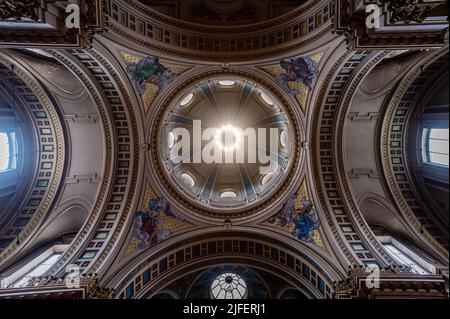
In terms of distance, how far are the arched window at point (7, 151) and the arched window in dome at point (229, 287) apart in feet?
44.6

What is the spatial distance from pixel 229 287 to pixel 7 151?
15.1 meters

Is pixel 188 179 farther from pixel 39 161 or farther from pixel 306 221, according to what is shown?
pixel 39 161

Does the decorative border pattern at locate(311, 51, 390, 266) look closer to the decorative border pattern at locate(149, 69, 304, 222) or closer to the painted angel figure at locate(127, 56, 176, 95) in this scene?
the decorative border pattern at locate(149, 69, 304, 222)

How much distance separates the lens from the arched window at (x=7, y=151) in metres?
13.2

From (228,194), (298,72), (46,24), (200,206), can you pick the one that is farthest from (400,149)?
(46,24)

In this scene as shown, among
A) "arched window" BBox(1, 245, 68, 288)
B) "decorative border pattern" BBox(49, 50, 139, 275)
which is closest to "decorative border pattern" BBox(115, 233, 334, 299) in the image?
"decorative border pattern" BBox(49, 50, 139, 275)

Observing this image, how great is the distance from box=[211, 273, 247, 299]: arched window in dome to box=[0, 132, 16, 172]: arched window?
13.6m

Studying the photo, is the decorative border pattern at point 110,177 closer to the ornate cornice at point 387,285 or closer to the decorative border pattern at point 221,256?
the decorative border pattern at point 221,256

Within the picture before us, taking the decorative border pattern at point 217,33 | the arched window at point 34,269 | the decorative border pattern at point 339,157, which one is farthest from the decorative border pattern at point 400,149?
the arched window at point 34,269

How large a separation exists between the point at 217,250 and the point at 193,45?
37.3 ft

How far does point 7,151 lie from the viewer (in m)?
13.4

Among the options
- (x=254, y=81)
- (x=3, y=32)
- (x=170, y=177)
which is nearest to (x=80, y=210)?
(x=170, y=177)

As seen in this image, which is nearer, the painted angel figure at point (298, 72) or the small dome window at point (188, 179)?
the painted angel figure at point (298, 72)

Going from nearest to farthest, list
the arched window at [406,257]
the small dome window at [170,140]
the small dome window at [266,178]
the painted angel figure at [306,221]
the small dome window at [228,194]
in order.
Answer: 1. the arched window at [406,257]
2. the painted angel figure at [306,221]
3. the small dome window at [170,140]
4. the small dome window at [266,178]
5. the small dome window at [228,194]
